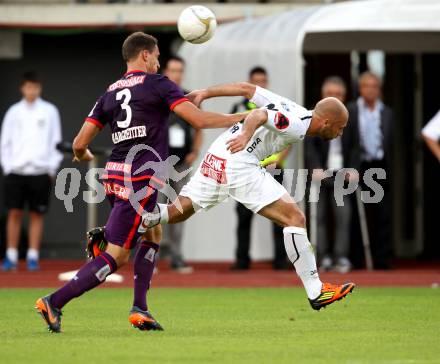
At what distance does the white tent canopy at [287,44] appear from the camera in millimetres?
16609

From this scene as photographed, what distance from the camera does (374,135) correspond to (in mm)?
16984

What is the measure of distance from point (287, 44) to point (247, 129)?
745cm

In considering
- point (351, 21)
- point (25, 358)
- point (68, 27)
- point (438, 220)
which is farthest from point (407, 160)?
point (25, 358)

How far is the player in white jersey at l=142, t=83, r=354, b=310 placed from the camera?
10.2m

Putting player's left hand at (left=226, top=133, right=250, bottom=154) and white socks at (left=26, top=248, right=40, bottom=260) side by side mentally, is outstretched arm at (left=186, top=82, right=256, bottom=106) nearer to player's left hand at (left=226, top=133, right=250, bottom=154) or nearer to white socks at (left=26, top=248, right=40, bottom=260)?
player's left hand at (left=226, top=133, right=250, bottom=154)

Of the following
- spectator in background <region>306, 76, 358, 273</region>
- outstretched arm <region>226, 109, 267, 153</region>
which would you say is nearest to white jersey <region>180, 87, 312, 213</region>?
outstretched arm <region>226, 109, 267, 153</region>

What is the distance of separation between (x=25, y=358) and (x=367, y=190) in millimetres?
9878

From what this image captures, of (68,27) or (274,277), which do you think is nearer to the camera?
(274,277)

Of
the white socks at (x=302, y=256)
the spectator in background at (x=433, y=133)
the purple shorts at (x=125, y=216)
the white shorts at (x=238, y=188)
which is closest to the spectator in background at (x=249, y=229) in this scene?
the spectator in background at (x=433, y=133)

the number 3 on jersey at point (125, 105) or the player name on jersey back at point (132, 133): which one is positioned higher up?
the number 3 on jersey at point (125, 105)

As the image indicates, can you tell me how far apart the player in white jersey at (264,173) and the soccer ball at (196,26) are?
0.95 m

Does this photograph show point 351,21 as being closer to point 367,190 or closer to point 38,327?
point 367,190

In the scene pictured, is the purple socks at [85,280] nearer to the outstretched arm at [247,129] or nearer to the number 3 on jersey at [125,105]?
the number 3 on jersey at [125,105]

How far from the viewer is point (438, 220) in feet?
65.8
